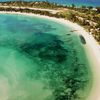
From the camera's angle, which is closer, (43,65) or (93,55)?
(43,65)

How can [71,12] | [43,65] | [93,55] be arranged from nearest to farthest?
[43,65] → [93,55] → [71,12]

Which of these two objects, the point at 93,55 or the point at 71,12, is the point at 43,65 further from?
the point at 71,12

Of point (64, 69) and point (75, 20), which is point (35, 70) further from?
point (75, 20)

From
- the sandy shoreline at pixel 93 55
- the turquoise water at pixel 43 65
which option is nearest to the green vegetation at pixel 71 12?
the sandy shoreline at pixel 93 55

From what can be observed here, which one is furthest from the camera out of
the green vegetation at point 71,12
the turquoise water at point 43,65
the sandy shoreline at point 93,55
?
the green vegetation at point 71,12

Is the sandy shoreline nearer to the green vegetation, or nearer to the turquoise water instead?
the turquoise water

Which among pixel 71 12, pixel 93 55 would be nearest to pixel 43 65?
pixel 93 55

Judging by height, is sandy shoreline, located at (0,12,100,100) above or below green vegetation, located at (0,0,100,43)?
below

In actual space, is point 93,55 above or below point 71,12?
below

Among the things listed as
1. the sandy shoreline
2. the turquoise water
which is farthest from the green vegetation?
the turquoise water

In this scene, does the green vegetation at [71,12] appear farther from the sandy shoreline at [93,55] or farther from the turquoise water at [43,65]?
the turquoise water at [43,65]
